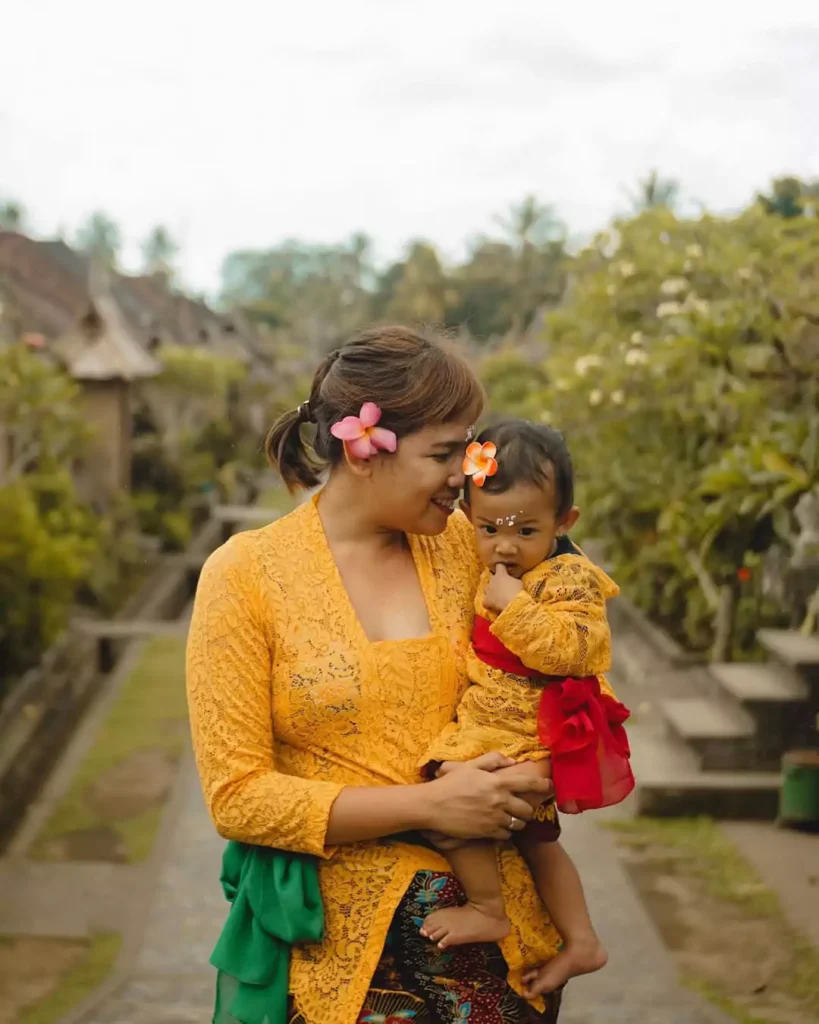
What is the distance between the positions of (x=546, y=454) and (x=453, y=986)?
0.83 m

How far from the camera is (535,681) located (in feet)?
6.68

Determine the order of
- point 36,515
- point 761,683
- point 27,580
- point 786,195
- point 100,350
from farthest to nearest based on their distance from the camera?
point 100,350
point 36,515
point 786,195
point 27,580
point 761,683

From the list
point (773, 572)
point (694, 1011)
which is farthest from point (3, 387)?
point (694, 1011)

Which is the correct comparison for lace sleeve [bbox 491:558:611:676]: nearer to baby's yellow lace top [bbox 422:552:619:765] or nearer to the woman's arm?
baby's yellow lace top [bbox 422:552:619:765]

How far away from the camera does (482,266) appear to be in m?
33.3

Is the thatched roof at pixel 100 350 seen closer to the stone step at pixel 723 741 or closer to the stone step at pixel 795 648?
the stone step at pixel 723 741

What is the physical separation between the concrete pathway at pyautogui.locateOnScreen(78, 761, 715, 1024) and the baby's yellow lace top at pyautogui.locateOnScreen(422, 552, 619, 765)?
2.58m

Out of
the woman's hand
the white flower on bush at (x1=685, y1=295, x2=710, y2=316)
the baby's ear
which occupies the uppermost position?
the white flower on bush at (x1=685, y1=295, x2=710, y2=316)

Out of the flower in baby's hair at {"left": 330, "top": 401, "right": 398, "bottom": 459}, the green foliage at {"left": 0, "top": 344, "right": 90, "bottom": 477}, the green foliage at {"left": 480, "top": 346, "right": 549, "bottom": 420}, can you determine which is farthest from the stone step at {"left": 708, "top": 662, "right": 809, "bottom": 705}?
the green foliage at {"left": 480, "top": 346, "right": 549, "bottom": 420}

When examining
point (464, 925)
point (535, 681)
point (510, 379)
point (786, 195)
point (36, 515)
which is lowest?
point (36, 515)

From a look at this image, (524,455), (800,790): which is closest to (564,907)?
(524,455)

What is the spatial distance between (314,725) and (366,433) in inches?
17.6

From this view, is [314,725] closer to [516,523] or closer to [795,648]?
[516,523]

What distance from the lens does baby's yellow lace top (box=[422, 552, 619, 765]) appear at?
1955 mm
